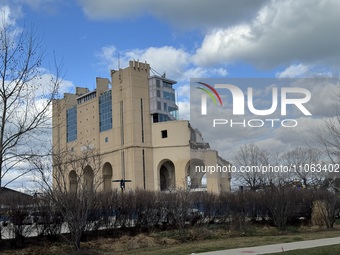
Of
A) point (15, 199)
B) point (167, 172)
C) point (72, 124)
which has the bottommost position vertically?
point (15, 199)

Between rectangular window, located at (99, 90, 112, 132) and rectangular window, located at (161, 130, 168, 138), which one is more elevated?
rectangular window, located at (99, 90, 112, 132)

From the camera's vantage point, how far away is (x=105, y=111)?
95625mm

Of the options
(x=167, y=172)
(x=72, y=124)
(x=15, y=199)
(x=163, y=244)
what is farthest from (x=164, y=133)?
(x=15, y=199)

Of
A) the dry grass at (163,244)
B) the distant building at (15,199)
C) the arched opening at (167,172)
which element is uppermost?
the arched opening at (167,172)

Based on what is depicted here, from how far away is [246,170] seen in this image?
64.9 m

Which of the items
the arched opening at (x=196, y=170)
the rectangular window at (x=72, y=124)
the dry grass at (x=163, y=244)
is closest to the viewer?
the dry grass at (x=163, y=244)

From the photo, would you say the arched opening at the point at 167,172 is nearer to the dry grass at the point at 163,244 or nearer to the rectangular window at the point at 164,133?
the rectangular window at the point at 164,133

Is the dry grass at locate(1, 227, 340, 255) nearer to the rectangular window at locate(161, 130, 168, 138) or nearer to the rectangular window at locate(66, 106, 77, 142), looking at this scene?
the rectangular window at locate(161, 130, 168, 138)

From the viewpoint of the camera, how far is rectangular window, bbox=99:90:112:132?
308 ft

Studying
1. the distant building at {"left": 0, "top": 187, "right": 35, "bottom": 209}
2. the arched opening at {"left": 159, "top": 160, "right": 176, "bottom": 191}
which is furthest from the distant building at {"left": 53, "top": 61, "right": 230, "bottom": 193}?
the distant building at {"left": 0, "top": 187, "right": 35, "bottom": 209}

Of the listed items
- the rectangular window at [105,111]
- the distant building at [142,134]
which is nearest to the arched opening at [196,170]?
the distant building at [142,134]

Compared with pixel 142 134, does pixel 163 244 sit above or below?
below

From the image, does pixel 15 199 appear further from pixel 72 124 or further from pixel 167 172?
pixel 72 124

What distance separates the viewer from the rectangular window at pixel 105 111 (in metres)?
93.9
